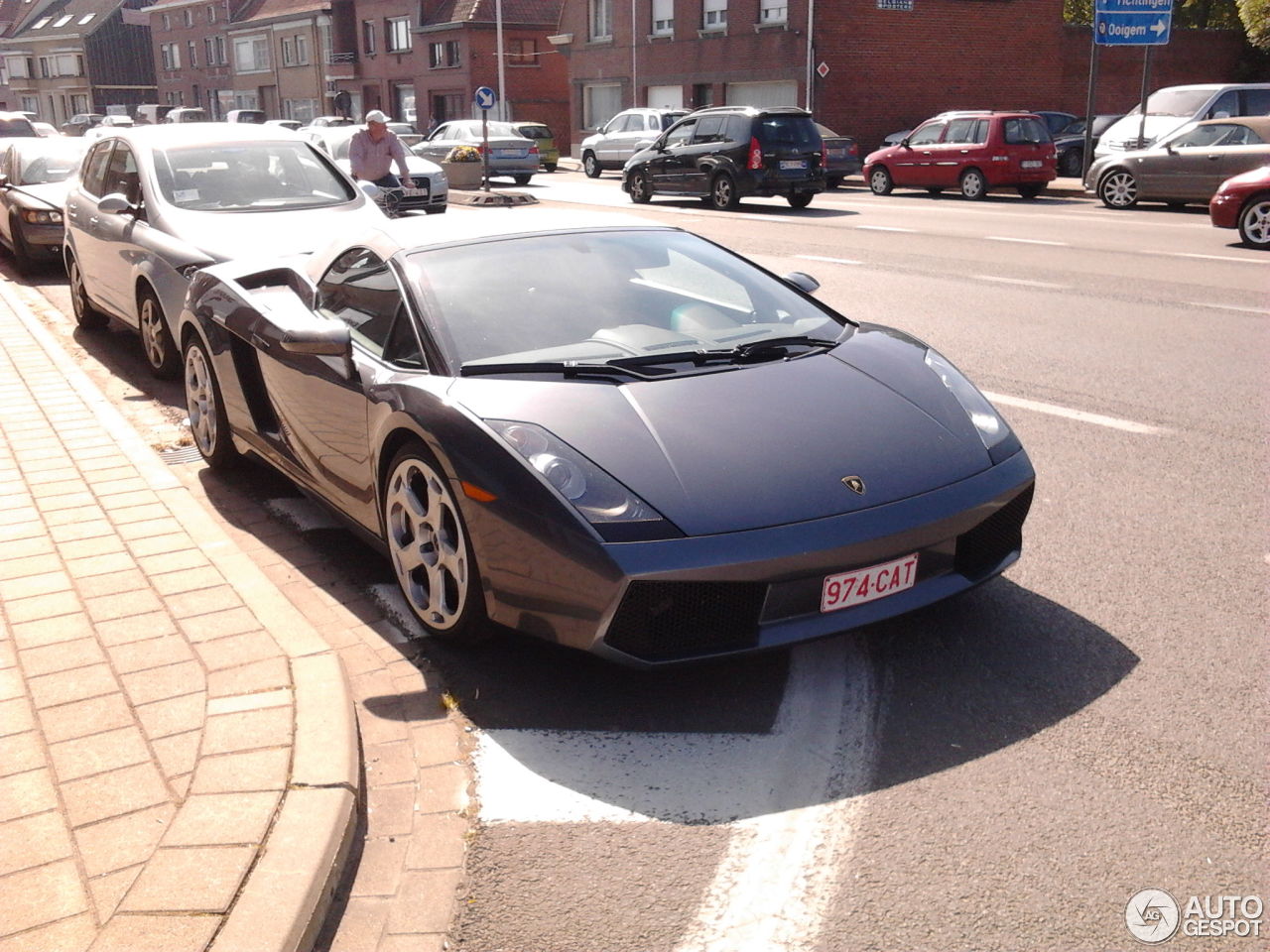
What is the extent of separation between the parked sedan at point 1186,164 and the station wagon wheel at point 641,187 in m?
8.24

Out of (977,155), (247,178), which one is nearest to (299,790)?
(247,178)

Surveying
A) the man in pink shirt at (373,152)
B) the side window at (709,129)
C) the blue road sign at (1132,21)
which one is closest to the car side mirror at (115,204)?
the man in pink shirt at (373,152)

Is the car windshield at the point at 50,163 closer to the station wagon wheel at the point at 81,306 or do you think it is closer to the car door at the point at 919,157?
the station wagon wheel at the point at 81,306

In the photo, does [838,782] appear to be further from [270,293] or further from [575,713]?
[270,293]

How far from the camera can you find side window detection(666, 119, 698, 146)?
2336 centimetres

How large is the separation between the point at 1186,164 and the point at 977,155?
496 centimetres

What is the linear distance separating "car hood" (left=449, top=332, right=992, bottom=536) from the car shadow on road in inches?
16.9

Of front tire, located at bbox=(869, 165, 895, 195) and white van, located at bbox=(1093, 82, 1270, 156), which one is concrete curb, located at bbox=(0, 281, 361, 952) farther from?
front tire, located at bbox=(869, 165, 895, 195)

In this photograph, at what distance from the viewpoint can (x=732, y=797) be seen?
316cm

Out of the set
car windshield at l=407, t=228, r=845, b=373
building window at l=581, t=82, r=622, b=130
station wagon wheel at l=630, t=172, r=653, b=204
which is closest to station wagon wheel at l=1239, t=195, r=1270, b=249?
car windshield at l=407, t=228, r=845, b=373

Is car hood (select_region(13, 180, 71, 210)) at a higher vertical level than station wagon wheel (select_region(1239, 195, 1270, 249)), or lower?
higher

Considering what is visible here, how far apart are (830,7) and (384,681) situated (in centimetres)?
3636

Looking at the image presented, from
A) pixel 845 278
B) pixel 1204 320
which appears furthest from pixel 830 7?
pixel 1204 320

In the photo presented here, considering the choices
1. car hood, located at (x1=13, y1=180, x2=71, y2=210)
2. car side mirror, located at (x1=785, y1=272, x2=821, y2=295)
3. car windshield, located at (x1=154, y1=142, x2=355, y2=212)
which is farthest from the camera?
car hood, located at (x1=13, y1=180, x2=71, y2=210)
